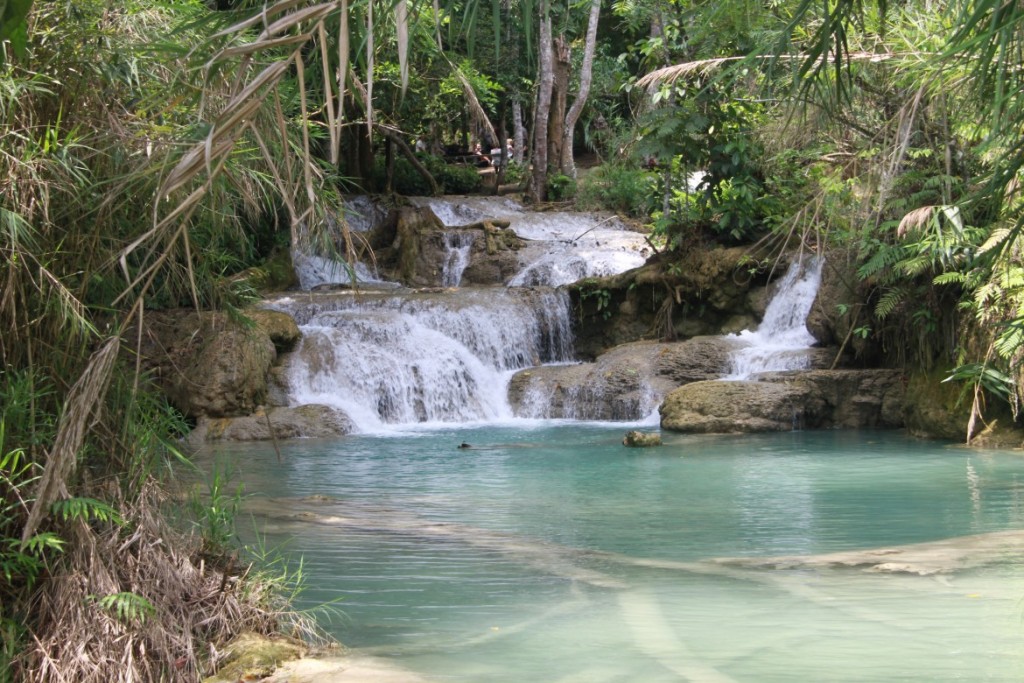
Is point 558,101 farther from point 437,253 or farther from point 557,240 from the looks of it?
point 437,253

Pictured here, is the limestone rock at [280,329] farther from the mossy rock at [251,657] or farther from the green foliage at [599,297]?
the mossy rock at [251,657]

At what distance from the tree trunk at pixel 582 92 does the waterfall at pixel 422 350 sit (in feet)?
26.7

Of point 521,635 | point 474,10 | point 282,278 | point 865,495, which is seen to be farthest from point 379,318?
point 474,10

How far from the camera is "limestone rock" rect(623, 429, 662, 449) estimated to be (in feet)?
38.7

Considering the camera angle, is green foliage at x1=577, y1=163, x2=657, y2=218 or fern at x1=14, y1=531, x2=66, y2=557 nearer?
fern at x1=14, y1=531, x2=66, y2=557

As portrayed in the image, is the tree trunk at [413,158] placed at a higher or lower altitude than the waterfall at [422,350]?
higher

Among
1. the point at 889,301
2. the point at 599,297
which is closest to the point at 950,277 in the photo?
the point at 889,301

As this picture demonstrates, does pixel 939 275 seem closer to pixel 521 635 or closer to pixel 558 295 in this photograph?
pixel 558 295

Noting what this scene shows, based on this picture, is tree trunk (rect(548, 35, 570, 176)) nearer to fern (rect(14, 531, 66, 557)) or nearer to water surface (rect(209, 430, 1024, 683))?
water surface (rect(209, 430, 1024, 683))

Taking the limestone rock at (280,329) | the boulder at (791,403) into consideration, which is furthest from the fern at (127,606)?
the limestone rock at (280,329)

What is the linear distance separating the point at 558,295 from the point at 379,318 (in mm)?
3073

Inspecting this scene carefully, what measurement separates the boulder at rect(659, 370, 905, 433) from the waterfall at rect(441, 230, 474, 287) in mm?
7708

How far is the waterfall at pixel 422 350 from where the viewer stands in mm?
15219

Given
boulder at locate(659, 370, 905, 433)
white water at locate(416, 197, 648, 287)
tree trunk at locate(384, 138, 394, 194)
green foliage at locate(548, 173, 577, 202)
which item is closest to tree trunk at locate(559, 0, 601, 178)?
green foliage at locate(548, 173, 577, 202)
